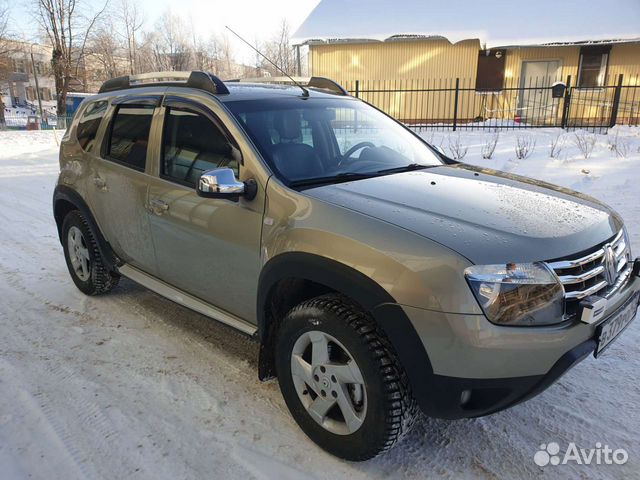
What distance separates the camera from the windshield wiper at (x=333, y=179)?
270 cm

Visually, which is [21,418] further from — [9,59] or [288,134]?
[9,59]

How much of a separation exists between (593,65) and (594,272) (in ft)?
57.5

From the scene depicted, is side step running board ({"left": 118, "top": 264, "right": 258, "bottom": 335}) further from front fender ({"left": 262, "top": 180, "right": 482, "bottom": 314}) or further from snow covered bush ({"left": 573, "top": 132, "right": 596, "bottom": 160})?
snow covered bush ({"left": 573, "top": 132, "right": 596, "bottom": 160})

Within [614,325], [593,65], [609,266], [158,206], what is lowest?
[614,325]

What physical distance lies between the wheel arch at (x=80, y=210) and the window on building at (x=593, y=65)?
1727 centimetres

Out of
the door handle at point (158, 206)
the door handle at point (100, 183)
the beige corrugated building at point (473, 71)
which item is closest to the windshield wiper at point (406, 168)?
the door handle at point (158, 206)

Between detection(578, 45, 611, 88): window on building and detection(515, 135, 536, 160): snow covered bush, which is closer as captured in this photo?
detection(515, 135, 536, 160): snow covered bush

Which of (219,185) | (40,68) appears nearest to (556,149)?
(219,185)

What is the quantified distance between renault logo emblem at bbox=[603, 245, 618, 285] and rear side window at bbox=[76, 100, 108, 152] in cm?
376

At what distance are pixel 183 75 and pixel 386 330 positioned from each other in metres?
2.40

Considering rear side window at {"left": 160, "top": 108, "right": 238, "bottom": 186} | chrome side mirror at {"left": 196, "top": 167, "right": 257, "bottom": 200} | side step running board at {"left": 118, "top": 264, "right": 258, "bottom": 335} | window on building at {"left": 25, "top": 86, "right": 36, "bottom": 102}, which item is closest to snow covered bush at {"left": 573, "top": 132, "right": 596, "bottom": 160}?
rear side window at {"left": 160, "top": 108, "right": 238, "bottom": 186}

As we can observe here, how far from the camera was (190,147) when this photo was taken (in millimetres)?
3162

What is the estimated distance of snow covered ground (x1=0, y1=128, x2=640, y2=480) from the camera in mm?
2395

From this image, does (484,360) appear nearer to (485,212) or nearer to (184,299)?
(485,212)
